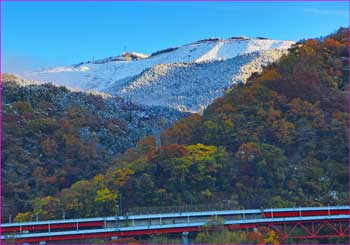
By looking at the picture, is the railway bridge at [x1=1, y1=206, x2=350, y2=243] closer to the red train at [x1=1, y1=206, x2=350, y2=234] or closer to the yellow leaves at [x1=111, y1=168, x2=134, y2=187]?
the red train at [x1=1, y1=206, x2=350, y2=234]

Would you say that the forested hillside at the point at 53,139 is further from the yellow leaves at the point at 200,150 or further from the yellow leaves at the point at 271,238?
the yellow leaves at the point at 271,238

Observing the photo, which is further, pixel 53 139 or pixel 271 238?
pixel 53 139

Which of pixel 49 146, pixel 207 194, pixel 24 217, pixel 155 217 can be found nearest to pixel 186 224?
pixel 155 217

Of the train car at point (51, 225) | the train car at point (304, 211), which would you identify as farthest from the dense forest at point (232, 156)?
the train car at point (51, 225)

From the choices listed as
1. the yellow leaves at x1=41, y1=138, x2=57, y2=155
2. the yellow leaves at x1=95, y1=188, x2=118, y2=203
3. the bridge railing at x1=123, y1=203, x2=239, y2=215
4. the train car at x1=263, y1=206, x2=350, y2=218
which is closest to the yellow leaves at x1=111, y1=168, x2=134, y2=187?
the yellow leaves at x1=95, y1=188, x2=118, y2=203

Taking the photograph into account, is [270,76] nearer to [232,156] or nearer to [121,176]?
[232,156]

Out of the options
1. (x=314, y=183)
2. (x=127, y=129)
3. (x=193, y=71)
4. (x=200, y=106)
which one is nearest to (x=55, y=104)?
(x=127, y=129)

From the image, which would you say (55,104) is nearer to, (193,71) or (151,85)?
(151,85)
